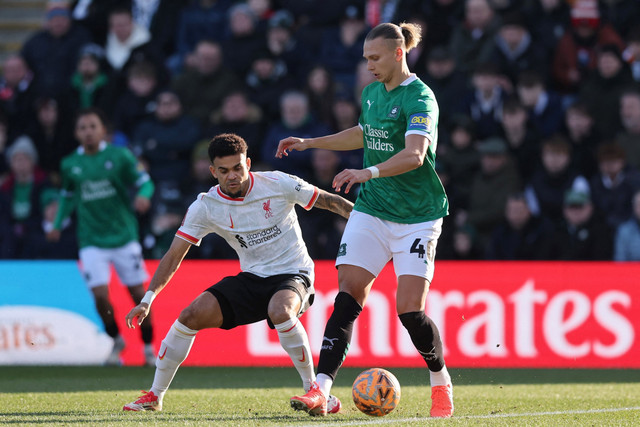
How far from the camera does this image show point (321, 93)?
1265cm

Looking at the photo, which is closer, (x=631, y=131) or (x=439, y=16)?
(x=631, y=131)

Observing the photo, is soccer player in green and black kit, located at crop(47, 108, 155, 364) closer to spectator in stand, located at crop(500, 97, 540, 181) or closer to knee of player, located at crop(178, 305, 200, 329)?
knee of player, located at crop(178, 305, 200, 329)

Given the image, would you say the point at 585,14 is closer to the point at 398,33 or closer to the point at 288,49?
the point at 288,49

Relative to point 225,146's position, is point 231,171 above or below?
below

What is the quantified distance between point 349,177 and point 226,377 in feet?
14.1

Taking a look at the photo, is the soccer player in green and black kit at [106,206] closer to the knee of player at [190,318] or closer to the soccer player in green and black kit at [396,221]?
the knee of player at [190,318]

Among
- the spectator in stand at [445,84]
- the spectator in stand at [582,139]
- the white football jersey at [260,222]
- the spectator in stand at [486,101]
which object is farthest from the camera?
the spectator in stand at [445,84]

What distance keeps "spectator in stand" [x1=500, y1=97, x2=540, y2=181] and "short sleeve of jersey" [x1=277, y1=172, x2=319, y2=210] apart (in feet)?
19.1

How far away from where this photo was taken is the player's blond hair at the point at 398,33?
638 cm

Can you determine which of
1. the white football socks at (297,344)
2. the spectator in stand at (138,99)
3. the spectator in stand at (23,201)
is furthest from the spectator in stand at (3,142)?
the white football socks at (297,344)

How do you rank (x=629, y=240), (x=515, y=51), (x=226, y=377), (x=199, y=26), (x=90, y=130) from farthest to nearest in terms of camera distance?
(x=199, y=26) < (x=515, y=51) < (x=629, y=240) < (x=90, y=130) < (x=226, y=377)

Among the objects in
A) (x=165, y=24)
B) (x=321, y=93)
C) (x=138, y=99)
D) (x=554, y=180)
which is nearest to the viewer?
(x=554, y=180)

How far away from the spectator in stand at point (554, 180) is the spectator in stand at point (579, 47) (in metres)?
1.40

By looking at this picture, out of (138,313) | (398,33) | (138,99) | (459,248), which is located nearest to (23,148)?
(138,99)
